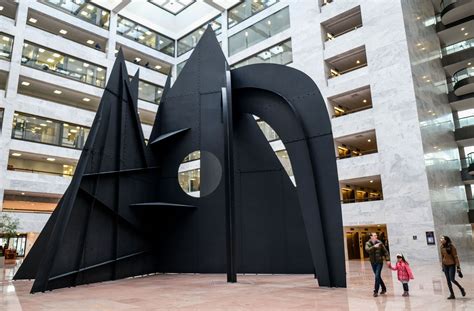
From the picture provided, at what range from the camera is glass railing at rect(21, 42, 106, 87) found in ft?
109

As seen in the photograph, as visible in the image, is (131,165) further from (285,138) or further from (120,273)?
(285,138)

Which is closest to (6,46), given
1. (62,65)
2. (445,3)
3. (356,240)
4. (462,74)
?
(62,65)

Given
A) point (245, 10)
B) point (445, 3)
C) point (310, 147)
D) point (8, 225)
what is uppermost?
point (245, 10)

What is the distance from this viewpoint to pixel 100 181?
14.0m

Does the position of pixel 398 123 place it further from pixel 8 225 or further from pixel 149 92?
pixel 8 225

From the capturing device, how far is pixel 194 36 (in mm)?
42656

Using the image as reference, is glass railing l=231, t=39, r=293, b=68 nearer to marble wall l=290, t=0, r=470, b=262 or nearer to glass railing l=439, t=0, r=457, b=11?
marble wall l=290, t=0, r=470, b=262

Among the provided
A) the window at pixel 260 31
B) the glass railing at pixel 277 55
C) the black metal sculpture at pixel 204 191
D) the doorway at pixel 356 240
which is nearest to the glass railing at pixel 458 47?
the glass railing at pixel 277 55

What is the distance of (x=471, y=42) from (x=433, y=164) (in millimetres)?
13929

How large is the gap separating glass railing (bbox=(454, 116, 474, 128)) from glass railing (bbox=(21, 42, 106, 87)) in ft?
113

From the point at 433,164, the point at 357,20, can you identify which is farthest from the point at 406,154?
the point at 357,20

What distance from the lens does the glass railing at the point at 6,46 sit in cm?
3141

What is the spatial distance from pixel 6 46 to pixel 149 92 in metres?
14.0

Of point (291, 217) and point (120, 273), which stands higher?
point (291, 217)
